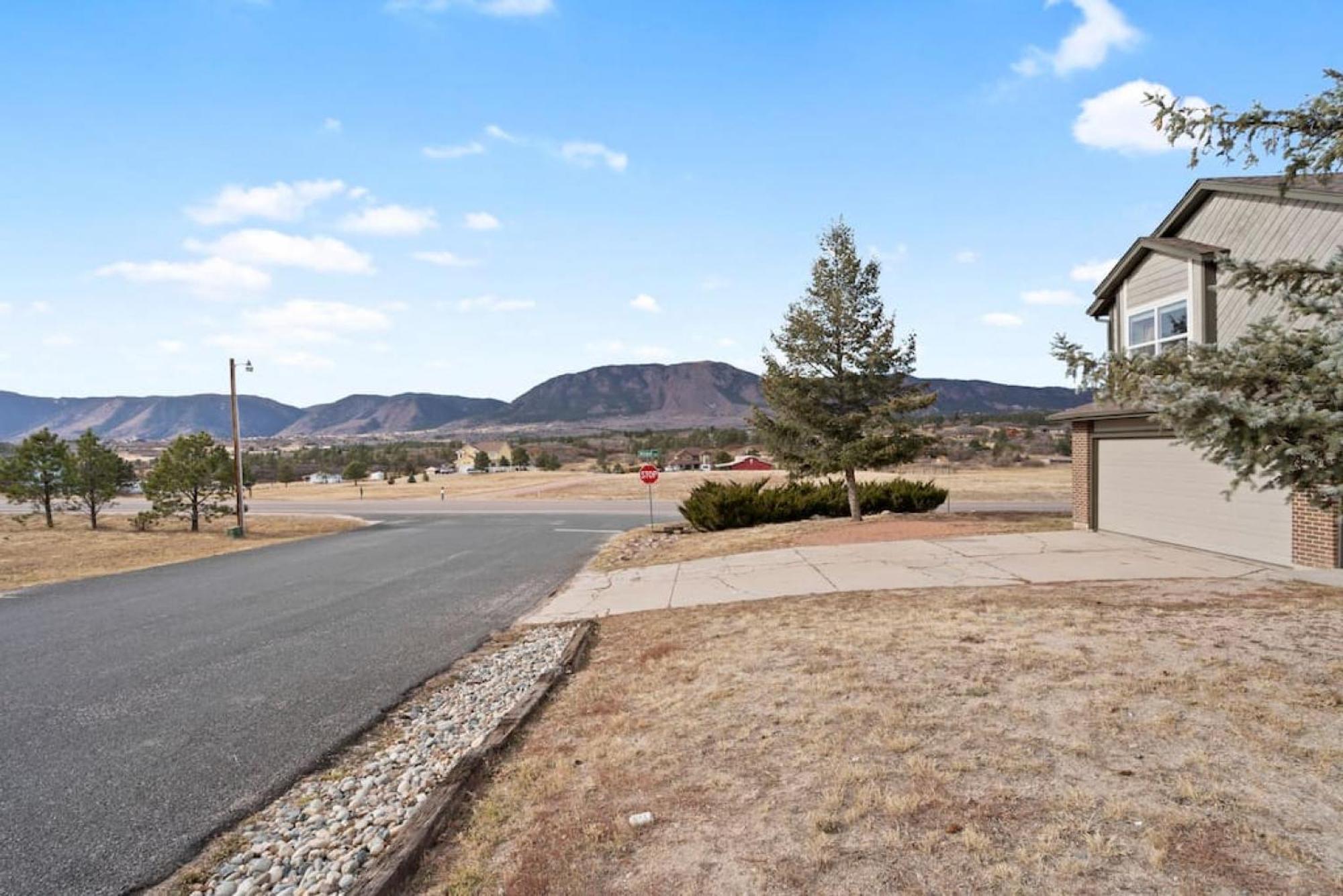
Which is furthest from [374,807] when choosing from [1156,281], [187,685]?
[1156,281]

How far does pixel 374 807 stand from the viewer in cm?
441

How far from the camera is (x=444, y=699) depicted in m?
6.60

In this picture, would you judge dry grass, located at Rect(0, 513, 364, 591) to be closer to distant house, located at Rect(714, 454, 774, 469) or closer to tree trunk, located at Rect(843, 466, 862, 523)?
tree trunk, located at Rect(843, 466, 862, 523)

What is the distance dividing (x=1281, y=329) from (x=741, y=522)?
17.5 metres

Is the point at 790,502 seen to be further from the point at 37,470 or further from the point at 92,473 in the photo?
the point at 37,470

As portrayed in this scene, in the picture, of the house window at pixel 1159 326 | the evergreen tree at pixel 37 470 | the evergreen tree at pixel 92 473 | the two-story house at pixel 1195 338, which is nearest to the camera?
the two-story house at pixel 1195 338

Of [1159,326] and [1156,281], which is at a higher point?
[1156,281]

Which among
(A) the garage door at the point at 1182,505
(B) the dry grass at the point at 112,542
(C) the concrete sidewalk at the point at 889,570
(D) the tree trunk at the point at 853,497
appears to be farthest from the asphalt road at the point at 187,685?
(A) the garage door at the point at 1182,505

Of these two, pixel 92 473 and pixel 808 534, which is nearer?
pixel 808 534

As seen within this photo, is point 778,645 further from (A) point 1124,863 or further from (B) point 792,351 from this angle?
(B) point 792,351

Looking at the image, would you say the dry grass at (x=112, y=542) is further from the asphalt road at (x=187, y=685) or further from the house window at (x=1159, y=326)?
the house window at (x=1159, y=326)

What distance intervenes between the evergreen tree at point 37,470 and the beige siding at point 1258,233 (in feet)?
116

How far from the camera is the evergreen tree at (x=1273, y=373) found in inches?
120

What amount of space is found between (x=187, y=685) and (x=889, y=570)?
31.1 ft
